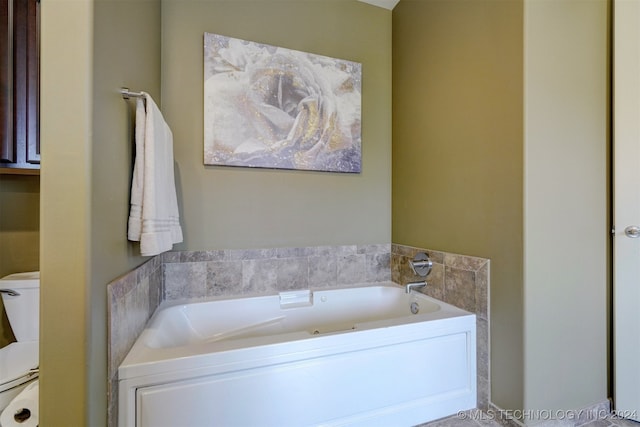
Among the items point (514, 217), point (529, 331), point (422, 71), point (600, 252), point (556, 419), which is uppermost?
point (422, 71)

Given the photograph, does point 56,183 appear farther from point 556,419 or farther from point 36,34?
point 556,419

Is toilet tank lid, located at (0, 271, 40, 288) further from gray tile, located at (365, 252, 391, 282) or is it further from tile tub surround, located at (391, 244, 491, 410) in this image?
tile tub surround, located at (391, 244, 491, 410)

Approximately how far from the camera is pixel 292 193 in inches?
82.1

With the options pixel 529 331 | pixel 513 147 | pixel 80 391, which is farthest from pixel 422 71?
pixel 80 391

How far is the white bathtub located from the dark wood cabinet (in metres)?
1.01

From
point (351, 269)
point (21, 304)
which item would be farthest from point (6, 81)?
point (351, 269)

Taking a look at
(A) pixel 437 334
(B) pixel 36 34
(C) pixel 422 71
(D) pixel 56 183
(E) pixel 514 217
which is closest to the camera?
(D) pixel 56 183

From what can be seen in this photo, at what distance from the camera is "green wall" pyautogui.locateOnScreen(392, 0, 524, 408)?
1.39 meters

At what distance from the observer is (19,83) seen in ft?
4.09

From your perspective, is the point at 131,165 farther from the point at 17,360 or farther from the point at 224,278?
the point at 17,360

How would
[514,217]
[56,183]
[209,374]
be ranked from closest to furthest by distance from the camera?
1. [56,183]
2. [209,374]
3. [514,217]

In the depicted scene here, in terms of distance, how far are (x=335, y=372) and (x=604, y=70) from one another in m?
2.20

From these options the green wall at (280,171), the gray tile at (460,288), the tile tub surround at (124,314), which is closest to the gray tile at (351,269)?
the green wall at (280,171)

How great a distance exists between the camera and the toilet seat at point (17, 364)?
1.19 meters
